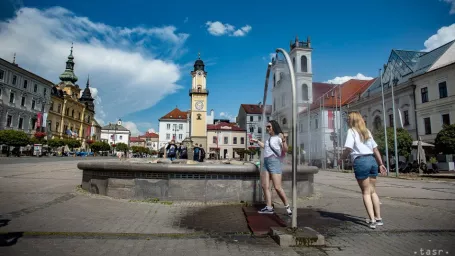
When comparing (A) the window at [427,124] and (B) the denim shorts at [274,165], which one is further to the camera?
(A) the window at [427,124]

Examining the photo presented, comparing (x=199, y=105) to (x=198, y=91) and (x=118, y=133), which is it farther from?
(x=118, y=133)

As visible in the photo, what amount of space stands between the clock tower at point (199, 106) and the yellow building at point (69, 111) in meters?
31.4

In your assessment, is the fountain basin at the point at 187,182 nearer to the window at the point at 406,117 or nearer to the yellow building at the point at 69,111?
the window at the point at 406,117

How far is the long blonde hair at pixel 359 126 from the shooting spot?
4422 mm

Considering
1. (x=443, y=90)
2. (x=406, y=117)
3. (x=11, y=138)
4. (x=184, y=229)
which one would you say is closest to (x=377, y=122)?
(x=406, y=117)

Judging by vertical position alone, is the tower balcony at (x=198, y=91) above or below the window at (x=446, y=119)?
above

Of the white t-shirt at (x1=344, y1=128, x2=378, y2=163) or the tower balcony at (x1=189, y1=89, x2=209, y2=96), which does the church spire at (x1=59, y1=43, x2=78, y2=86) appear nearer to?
the tower balcony at (x1=189, y1=89, x2=209, y2=96)

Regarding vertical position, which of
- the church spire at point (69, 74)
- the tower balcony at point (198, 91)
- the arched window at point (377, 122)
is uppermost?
the church spire at point (69, 74)

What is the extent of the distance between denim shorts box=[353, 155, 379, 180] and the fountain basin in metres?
2.41

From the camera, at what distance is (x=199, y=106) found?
6588cm

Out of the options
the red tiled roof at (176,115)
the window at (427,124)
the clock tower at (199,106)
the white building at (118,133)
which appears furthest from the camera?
the white building at (118,133)

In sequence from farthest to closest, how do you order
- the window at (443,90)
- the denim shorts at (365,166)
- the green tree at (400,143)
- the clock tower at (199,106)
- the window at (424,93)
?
the clock tower at (199,106) → the window at (424,93) → the window at (443,90) → the green tree at (400,143) → the denim shorts at (365,166)

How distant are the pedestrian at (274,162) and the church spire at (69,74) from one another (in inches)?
3465

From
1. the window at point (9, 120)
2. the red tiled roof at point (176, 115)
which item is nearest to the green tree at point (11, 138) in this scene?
the window at point (9, 120)
